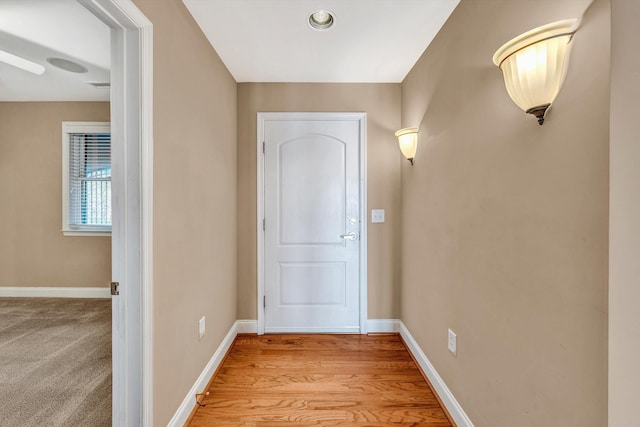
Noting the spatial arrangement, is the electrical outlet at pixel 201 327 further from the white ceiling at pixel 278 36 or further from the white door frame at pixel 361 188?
the white ceiling at pixel 278 36

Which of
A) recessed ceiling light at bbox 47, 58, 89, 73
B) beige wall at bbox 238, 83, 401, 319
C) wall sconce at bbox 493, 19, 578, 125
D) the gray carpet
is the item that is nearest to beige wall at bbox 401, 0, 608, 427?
wall sconce at bbox 493, 19, 578, 125

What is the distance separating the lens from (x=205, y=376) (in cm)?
192

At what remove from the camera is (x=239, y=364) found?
223 cm

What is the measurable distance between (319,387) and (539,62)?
2.11 m

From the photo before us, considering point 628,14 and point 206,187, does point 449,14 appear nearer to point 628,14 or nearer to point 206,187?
point 628,14

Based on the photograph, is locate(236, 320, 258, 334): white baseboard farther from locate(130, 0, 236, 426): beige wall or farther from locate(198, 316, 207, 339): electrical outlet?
locate(198, 316, 207, 339): electrical outlet

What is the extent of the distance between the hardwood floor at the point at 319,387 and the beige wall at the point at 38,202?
2.68 metres

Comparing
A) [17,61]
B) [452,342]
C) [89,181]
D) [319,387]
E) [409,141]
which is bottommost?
[319,387]

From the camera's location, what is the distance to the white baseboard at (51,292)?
355cm

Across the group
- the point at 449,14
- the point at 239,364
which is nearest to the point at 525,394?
the point at 239,364

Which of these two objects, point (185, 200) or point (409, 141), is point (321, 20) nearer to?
point (409, 141)

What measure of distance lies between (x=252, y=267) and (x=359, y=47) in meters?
2.10

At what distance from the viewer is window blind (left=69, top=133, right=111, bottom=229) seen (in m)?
3.63

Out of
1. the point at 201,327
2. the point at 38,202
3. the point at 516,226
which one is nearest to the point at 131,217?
the point at 201,327
